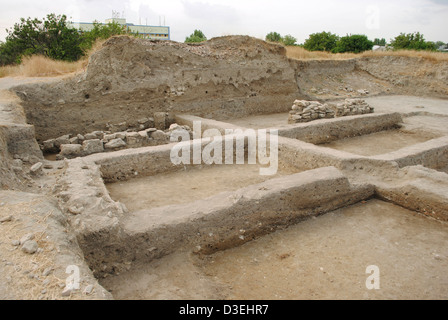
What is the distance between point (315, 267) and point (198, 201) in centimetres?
124

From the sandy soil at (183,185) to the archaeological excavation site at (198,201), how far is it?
0.03m

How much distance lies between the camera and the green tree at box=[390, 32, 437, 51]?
25.1 metres

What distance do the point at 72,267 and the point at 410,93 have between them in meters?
16.8

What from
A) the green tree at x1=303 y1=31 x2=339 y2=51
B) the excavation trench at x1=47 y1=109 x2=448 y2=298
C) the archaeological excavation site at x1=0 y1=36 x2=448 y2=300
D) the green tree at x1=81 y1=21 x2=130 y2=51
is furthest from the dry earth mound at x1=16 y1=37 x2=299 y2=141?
the green tree at x1=303 y1=31 x2=339 y2=51

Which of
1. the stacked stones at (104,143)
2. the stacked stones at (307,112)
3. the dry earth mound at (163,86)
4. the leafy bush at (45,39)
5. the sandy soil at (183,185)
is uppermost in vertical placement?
the leafy bush at (45,39)

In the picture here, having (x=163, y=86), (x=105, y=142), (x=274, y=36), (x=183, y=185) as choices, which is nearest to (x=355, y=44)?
(x=274, y=36)

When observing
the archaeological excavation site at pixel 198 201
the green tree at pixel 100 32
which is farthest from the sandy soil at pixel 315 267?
the green tree at pixel 100 32

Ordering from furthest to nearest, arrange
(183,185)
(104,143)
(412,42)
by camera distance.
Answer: (412,42) < (104,143) < (183,185)

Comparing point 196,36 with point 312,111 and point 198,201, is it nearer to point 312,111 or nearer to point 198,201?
point 312,111

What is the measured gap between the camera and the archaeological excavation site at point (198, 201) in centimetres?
238

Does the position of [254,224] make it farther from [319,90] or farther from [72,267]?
[319,90]

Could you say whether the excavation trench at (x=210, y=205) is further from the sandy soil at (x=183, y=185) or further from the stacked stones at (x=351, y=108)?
the stacked stones at (x=351, y=108)

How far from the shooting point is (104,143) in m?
5.78
